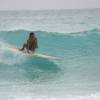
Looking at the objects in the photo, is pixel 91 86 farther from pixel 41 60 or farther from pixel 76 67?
pixel 41 60

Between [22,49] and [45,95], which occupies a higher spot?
[22,49]

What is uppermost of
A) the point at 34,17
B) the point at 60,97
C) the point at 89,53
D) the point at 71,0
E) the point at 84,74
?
the point at 71,0

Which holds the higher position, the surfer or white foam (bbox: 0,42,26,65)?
the surfer

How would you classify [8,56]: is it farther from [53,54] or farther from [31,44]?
[53,54]

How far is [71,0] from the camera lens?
96.2 inches

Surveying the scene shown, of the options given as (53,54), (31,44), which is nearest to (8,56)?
(31,44)

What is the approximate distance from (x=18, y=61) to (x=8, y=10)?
0.49 metres

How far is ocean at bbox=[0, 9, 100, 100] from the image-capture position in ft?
7.57

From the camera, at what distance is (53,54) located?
93.0 inches

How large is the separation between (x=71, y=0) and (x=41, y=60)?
63 centimetres

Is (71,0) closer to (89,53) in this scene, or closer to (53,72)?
(89,53)

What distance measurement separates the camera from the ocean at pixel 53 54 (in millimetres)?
2309

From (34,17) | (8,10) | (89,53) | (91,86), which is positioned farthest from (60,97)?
(8,10)

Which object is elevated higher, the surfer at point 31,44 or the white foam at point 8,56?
the surfer at point 31,44
